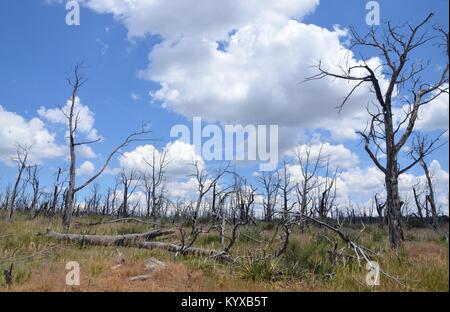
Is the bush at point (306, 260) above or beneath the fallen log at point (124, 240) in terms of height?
beneath

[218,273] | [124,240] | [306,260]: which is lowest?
[218,273]

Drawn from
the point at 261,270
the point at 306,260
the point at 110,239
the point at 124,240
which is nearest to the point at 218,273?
the point at 261,270

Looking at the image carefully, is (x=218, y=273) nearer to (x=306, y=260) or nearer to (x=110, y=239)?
(x=306, y=260)

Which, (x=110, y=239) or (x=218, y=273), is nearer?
(x=218, y=273)

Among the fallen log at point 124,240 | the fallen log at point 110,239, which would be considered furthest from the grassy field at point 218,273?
the fallen log at point 110,239

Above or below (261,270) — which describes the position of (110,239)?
above

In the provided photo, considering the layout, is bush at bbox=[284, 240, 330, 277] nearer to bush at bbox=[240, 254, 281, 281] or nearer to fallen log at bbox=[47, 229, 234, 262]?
bush at bbox=[240, 254, 281, 281]

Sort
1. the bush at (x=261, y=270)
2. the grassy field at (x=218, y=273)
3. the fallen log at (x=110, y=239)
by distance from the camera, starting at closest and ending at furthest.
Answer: the grassy field at (x=218, y=273), the bush at (x=261, y=270), the fallen log at (x=110, y=239)

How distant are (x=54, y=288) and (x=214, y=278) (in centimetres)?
295

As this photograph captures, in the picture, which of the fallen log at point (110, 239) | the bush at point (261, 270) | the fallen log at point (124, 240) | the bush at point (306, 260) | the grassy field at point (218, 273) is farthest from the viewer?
the fallen log at point (110, 239)

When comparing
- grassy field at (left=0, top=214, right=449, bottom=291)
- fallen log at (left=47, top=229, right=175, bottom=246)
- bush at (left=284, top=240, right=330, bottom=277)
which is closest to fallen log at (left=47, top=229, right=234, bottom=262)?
fallen log at (left=47, top=229, right=175, bottom=246)

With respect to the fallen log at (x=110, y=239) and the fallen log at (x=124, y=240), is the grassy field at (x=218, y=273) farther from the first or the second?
the fallen log at (x=110, y=239)
